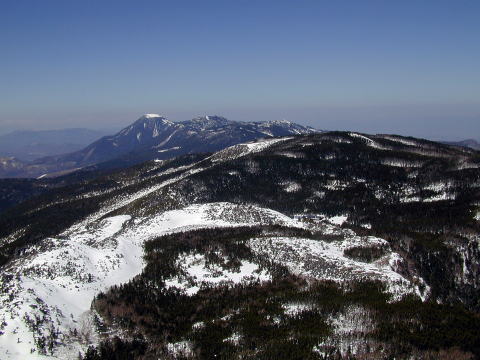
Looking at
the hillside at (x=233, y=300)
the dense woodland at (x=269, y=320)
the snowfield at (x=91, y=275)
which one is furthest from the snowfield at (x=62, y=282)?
the dense woodland at (x=269, y=320)

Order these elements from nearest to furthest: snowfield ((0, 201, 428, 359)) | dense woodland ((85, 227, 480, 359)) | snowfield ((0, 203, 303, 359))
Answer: dense woodland ((85, 227, 480, 359)) < snowfield ((0, 203, 303, 359)) < snowfield ((0, 201, 428, 359))

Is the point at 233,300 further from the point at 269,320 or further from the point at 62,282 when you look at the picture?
the point at 62,282

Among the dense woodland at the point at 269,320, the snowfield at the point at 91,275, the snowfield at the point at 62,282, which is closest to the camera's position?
the dense woodland at the point at 269,320

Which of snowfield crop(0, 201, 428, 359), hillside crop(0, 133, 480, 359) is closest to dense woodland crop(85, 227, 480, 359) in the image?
hillside crop(0, 133, 480, 359)

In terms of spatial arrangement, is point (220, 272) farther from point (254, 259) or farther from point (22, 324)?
point (22, 324)

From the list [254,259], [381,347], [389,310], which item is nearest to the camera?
[381,347]

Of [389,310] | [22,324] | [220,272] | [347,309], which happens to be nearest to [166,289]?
[220,272]

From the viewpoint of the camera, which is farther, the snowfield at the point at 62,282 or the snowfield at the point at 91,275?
the snowfield at the point at 91,275

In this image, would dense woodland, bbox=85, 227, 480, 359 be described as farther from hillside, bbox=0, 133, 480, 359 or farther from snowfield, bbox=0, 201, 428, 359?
snowfield, bbox=0, 201, 428, 359

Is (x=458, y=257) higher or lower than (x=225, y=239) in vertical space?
lower

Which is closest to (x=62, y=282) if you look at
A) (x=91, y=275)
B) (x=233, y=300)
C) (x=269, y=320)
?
(x=91, y=275)

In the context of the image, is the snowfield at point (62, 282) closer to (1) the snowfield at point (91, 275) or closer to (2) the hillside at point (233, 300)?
(1) the snowfield at point (91, 275)
